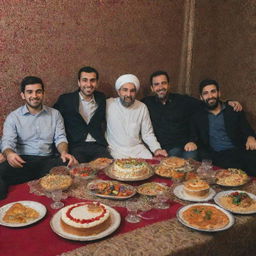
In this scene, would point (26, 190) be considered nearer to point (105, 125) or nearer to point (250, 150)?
point (105, 125)

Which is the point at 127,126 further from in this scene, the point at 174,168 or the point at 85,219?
the point at 85,219

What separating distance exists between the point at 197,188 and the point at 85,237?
937 mm

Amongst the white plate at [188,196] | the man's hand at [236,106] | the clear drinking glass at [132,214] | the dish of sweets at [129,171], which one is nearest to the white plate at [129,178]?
the dish of sweets at [129,171]

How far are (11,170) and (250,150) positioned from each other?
9.16ft

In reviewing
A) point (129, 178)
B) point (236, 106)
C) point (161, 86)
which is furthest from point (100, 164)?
point (236, 106)

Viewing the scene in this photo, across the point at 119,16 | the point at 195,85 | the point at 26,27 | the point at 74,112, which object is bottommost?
the point at 74,112

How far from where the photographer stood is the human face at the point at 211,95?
13.0ft

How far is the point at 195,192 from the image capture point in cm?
229

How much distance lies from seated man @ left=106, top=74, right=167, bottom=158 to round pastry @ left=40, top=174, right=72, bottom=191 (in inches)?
58.8

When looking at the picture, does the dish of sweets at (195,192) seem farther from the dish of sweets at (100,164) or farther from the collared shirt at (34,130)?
the collared shirt at (34,130)

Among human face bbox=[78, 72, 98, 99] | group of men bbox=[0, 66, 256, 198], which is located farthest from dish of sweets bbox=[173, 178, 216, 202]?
human face bbox=[78, 72, 98, 99]

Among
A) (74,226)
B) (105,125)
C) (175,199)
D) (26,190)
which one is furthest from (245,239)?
(105,125)

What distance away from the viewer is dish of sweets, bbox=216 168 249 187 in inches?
98.0

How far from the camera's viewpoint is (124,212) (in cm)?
209
